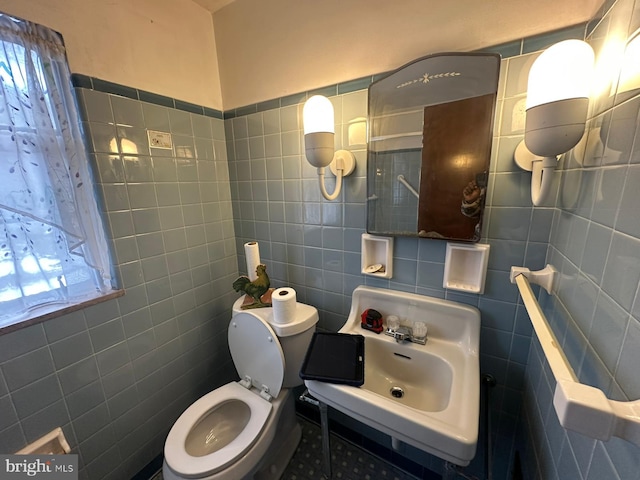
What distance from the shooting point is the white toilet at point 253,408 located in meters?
0.95

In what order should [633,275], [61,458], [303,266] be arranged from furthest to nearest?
1. [303,266]
2. [61,458]
3. [633,275]

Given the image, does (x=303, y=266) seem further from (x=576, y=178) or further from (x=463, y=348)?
(x=576, y=178)

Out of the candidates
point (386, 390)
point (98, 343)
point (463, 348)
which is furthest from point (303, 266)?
point (98, 343)

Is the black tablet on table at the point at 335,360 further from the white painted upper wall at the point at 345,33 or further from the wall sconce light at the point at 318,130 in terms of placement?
the white painted upper wall at the point at 345,33

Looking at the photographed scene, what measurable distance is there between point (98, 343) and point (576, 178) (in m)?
1.68

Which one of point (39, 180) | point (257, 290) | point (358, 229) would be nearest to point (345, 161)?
point (358, 229)

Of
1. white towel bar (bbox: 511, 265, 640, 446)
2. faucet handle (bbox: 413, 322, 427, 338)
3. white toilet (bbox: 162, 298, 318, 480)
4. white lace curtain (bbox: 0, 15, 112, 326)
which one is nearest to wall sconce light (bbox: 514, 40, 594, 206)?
white towel bar (bbox: 511, 265, 640, 446)

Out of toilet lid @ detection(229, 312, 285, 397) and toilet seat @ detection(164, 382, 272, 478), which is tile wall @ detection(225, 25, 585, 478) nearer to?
toilet lid @ detection(229, 312, 285, 397)

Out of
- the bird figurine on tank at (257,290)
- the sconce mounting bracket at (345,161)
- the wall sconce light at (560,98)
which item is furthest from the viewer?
the bird figurine on tank at (257,290)

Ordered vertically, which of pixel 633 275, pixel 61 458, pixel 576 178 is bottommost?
pixel 61 458

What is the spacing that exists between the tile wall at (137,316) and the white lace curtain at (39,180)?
0.20ft

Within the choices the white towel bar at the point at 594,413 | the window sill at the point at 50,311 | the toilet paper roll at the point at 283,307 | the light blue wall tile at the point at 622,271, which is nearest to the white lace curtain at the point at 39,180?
the window sill at the point at 50,311

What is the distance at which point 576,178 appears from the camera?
61 cm

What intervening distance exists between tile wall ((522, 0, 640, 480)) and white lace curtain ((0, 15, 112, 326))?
1460 mm
